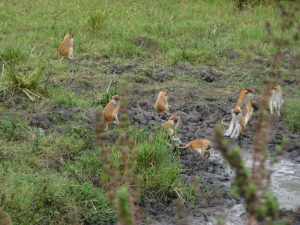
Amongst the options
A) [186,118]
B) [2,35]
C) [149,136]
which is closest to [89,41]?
[2,35]

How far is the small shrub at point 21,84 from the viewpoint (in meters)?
7.75

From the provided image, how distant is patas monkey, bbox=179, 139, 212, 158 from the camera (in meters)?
6.75

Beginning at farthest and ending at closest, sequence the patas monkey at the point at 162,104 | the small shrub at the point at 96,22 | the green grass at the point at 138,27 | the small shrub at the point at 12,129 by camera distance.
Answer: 1. the small shrub at the point at 96,22
2. the green grass at the point at 138,27
3. the patas monkey at the point at 162,104
4. the small shrub at the point at 12,129

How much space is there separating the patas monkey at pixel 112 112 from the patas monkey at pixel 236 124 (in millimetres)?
1239

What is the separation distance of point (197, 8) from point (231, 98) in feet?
14.0

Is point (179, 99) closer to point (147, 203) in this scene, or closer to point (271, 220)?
point (147, 203)

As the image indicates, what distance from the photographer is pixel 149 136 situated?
6.68 metres

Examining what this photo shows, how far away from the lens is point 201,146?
6754mm

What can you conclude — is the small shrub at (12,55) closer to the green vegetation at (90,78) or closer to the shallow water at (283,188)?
the green vegetation at (90,78)

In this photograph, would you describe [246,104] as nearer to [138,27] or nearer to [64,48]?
[64,48]

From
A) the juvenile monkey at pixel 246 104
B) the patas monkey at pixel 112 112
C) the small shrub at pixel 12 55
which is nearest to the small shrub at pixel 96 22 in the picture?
the small shrub at pixel 12 55

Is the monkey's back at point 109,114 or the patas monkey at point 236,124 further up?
the monkey's back at point 109,114

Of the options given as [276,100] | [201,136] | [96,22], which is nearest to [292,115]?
[276,100]

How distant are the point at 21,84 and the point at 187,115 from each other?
189 cm
